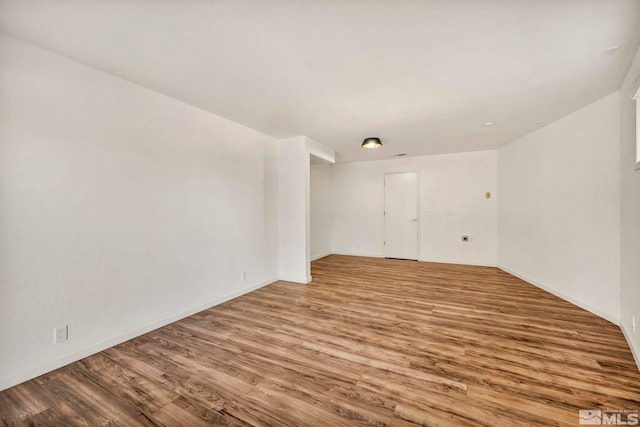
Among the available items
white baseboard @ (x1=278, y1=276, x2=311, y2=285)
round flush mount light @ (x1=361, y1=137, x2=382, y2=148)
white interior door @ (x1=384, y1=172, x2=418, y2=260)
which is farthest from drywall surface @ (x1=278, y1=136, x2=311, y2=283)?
white interior door @ (x1=384, y1=172, x2=418, y2=260)

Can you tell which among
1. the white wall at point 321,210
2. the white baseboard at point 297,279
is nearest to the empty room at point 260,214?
the white baseboard at point 297,279

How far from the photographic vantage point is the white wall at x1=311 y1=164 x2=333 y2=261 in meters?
6.51

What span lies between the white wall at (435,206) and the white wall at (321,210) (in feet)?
0.66

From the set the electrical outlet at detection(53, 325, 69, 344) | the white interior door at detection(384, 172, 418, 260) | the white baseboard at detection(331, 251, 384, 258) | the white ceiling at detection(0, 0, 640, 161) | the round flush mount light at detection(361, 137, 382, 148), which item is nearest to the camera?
the white ceiling at detection(0, 0, 640, 161)

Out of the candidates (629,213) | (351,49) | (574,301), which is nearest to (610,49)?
(629,213)

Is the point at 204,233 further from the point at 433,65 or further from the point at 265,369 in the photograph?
the point at 433,65

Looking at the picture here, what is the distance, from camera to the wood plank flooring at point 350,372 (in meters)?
1.59

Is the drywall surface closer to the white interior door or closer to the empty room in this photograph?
the empty room

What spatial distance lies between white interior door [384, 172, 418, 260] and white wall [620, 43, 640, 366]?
3.71 m

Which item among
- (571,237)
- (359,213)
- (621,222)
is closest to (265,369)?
(621,222)

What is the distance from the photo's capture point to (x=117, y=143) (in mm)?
2404

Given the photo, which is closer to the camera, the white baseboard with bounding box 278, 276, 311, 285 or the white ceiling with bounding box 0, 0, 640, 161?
the white ceiling with bounding box 0, 0, 640, 161

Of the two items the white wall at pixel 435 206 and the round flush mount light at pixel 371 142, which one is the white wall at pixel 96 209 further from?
the white wall at pixel 435 206

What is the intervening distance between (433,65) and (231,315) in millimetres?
3389
